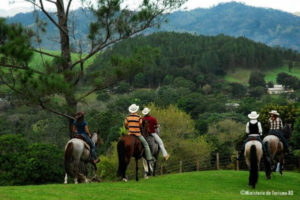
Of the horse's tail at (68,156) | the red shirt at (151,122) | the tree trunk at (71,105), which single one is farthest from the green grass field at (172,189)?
the tree trunk at (71,105)

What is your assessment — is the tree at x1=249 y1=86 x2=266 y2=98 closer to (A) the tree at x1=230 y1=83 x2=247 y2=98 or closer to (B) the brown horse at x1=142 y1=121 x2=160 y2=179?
(A) the tree at x1=230 y1=83 x2=247 y2=98

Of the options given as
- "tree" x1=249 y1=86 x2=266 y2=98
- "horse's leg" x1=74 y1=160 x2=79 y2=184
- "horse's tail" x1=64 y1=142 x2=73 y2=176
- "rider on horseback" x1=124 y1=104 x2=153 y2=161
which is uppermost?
"tree" x1=249 y1=86 x2=266 y2=98

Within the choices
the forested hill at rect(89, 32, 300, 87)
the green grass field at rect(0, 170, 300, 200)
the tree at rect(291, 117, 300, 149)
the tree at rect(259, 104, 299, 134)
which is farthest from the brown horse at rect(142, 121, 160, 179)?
the forested hill at rect(89, 32, 300, 87)

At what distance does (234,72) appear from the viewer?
6722 inches

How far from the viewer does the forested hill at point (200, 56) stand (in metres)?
148

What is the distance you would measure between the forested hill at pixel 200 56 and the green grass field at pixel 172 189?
126 metres

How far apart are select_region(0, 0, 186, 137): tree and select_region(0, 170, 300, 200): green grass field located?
477 cm

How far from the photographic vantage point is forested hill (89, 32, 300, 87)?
148m

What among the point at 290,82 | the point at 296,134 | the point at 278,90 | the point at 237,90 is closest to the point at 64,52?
the point at 296,134

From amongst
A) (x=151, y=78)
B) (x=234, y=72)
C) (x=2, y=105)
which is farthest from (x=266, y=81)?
(x=2, y=105)

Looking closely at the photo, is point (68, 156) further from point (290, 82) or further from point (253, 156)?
point (290, 82)

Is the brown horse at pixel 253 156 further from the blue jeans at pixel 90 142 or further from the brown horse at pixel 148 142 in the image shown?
the blue jeans at pixel 90 142

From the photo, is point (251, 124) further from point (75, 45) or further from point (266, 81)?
point (266, 81)

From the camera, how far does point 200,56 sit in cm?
16750
